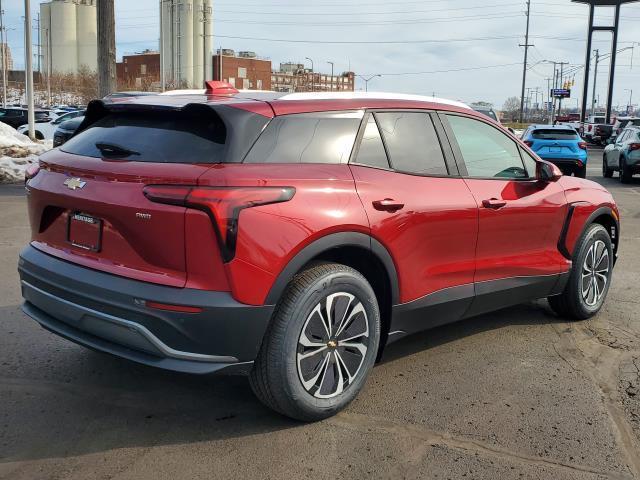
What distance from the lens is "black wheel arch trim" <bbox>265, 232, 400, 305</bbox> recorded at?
3.16m

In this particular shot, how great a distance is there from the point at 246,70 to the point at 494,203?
111m

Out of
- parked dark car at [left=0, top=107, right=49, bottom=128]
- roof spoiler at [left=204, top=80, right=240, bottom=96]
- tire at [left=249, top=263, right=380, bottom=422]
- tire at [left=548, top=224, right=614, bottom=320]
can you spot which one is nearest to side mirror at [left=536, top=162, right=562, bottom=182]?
tire at [left=548, top=224, right=614, bottom=320]

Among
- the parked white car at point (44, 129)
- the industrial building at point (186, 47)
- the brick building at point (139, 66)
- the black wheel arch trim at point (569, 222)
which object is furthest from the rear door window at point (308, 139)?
the brick building at point (139, 66)

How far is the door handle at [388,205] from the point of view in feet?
Result: 11.8

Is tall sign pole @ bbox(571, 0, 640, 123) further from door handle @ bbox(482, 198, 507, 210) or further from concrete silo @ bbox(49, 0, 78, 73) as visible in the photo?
concrete silo @ bbox(49, 0, 78, 73)

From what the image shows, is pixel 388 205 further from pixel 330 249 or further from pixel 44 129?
pixel 44 129

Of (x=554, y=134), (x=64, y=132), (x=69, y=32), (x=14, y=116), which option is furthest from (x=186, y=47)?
(x=554, y=134)

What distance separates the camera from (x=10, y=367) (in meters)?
4.14

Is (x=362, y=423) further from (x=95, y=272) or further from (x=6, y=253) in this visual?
(x=6, y=253)

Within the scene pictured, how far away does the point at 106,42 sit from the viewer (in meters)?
15.7

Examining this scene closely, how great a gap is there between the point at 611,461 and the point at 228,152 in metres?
2.35

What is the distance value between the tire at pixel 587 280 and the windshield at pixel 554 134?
1234cm

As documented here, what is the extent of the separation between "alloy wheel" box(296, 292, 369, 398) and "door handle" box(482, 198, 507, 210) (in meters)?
1.23

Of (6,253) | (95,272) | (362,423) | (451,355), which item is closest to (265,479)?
(362,423)
